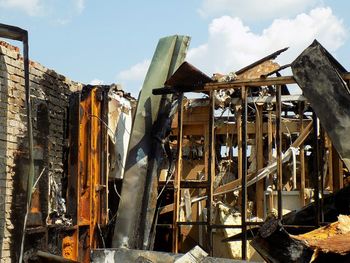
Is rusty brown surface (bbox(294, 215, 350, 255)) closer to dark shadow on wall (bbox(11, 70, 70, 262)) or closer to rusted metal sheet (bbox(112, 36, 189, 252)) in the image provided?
rusted metal sheet (bbox(112, 36, 189, 252))

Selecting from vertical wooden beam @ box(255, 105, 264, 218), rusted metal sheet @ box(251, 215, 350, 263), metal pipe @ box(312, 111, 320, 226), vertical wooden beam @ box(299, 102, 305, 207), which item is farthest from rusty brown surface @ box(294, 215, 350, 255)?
vertical wooden beam @ box(299, 102, 305, 207)

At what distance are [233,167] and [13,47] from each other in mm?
6728

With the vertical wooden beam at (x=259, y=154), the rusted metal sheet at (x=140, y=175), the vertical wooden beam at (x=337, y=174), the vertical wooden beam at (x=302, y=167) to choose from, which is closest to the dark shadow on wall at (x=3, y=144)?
the rusted metal sheet at (x=140, y=175)

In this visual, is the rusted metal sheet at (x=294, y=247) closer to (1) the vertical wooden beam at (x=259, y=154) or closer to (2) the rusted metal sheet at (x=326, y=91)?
(2) the rusted metal sheet at (x=326, y=91)

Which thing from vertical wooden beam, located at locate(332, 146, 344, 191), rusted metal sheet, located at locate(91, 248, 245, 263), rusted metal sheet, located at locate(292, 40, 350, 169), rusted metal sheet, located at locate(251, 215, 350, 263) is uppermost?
rusted metal sheet, located at locate(292, 40, 350, 169)

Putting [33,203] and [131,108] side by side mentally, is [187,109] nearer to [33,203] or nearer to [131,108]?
[131,108]

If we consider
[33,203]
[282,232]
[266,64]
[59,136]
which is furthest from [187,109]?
[282,232]

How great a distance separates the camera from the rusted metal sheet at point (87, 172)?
669 cm

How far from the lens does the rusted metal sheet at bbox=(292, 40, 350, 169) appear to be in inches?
175

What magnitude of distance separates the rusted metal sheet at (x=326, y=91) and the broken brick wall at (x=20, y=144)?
2813 millimetres

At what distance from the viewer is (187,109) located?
10117 millimetres

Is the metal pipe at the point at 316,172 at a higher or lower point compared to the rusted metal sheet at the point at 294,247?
higher

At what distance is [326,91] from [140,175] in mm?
2565

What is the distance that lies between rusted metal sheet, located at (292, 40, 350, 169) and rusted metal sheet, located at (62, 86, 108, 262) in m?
3.13
